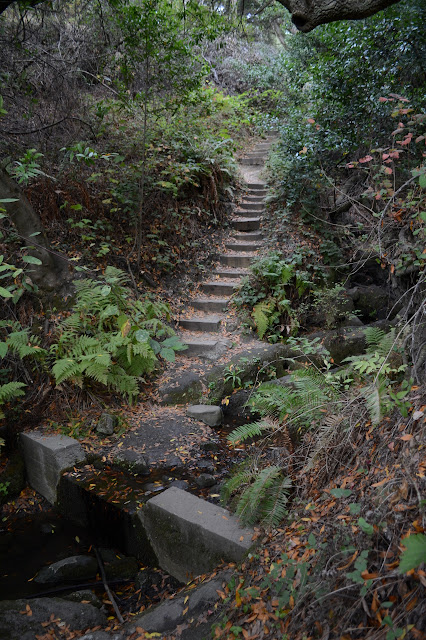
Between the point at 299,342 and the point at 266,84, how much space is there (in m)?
11.6

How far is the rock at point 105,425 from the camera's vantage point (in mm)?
4852

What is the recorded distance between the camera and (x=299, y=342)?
6762mm

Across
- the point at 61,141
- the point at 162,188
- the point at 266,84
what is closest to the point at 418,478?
the point at 162,188

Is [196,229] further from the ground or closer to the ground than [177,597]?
further from the ground

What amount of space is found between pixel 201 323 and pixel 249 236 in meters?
2.99

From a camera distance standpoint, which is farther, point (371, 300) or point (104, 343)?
point (371, 300)

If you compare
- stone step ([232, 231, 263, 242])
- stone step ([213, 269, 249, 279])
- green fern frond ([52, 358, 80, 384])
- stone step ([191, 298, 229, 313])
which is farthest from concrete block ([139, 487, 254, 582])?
stone step ([232, 231, 263, 242])

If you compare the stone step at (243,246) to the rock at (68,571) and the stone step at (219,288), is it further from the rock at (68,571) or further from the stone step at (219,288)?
the rock at (68,571)

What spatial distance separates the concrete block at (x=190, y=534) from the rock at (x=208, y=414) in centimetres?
172

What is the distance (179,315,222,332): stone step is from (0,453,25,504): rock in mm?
3446

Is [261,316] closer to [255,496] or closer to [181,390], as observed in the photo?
[181,390]

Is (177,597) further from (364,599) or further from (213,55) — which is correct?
(213,55)

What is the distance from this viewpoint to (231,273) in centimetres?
827

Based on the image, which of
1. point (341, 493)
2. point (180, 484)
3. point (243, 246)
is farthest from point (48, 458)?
point (243, 246)
